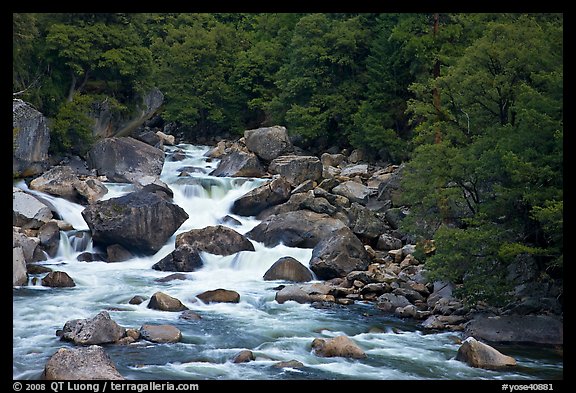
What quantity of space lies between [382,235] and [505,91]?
872 cm

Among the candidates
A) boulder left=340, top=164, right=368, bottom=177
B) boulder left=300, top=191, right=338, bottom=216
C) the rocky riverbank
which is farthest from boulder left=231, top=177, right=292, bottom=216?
boulder left=340, top=164, right=368, bottom=177

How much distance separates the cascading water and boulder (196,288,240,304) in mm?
234

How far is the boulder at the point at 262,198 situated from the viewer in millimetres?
28438

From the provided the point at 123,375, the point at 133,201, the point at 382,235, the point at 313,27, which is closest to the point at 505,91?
the point at 382,235

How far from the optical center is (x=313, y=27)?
40125 millimetres

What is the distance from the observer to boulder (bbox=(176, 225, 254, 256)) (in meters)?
23.8

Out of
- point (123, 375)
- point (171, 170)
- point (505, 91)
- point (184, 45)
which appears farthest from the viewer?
point (184, 45)

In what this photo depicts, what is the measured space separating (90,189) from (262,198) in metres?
7.43

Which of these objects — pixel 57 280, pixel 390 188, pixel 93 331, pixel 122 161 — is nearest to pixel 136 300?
pixel 57 280

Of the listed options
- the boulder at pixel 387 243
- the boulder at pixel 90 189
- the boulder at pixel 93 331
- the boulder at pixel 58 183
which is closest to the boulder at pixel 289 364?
the boulder at pixel 93 331

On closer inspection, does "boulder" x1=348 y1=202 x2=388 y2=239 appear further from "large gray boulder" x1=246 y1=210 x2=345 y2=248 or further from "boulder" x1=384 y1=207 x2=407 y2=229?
"large gray boulder" x1=246 y1=210 x2=345 y2=248

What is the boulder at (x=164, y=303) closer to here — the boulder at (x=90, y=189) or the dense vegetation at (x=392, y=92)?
the dense vegetation at (x=392, y=92)
